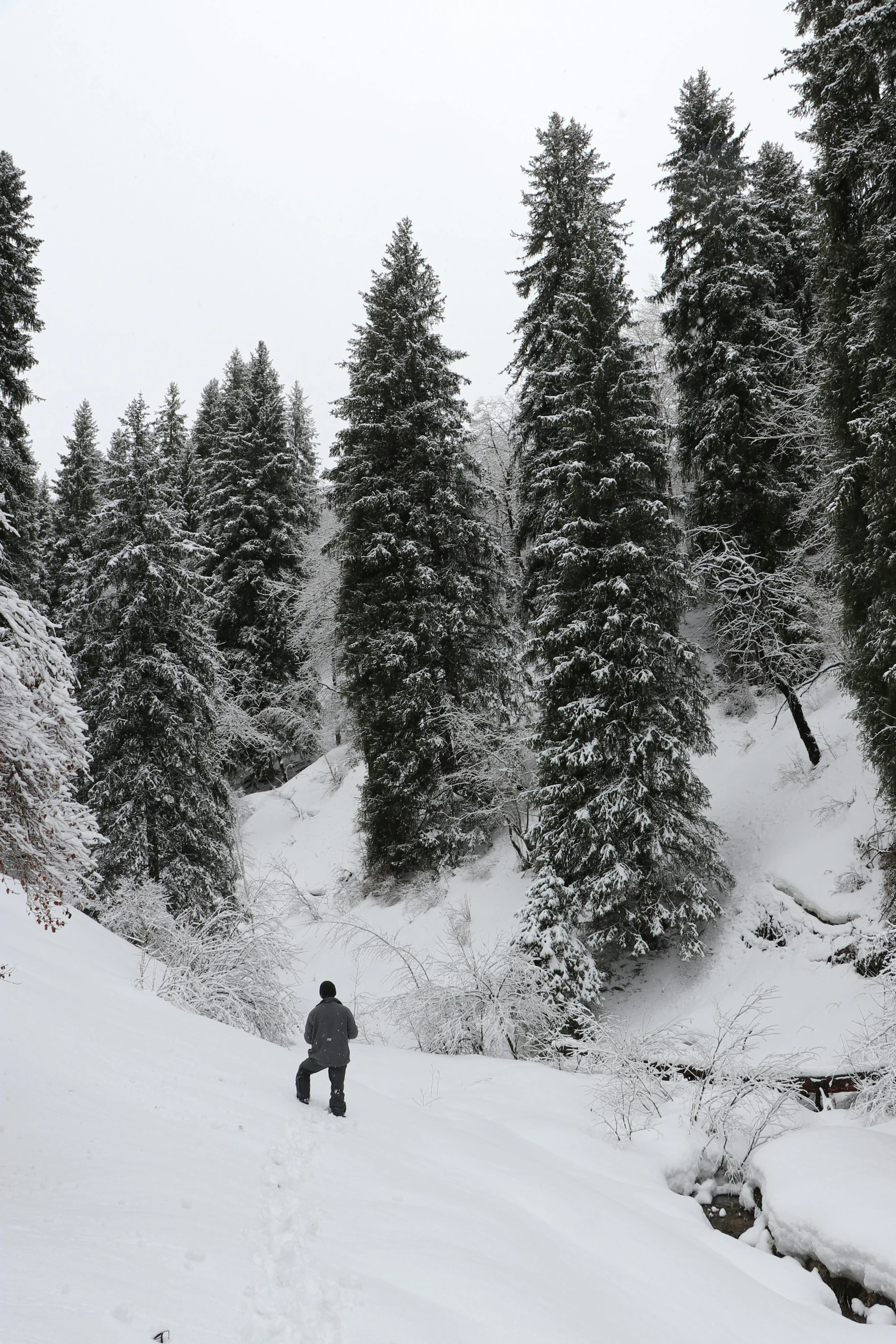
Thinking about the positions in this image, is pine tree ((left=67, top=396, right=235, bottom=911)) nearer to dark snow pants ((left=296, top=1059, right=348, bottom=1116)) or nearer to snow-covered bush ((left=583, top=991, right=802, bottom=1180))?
dark snow pants ((left=296, top=1059, right=348, bottom=1116))

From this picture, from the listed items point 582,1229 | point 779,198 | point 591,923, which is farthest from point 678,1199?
point 779,198

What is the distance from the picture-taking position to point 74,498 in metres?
31.1

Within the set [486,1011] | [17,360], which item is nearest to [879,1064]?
[486,1011]

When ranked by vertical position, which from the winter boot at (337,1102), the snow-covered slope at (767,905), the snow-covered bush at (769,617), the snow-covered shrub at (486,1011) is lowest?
the winter boot at (337,1102)

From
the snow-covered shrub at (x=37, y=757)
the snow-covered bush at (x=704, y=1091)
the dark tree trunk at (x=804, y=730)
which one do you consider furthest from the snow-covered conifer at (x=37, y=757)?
the dark tree trunk at (x=804, y=730)

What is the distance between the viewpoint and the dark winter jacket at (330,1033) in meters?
7.64

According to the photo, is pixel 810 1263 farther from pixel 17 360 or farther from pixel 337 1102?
pixel 17 360

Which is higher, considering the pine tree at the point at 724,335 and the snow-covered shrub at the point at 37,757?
the pine tree at the point at 724,335

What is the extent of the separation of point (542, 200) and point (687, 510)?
9.52 metres

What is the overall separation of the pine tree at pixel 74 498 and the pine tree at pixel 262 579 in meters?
4.49

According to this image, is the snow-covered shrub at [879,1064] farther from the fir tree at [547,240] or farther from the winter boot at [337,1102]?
the fir tree at [547,240]

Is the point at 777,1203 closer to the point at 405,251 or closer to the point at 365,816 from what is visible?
the point at 365,816

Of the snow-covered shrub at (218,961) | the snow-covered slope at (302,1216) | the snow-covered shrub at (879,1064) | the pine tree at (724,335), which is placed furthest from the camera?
the pine tree at (724,335)

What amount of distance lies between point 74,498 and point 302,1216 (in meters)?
31.5
